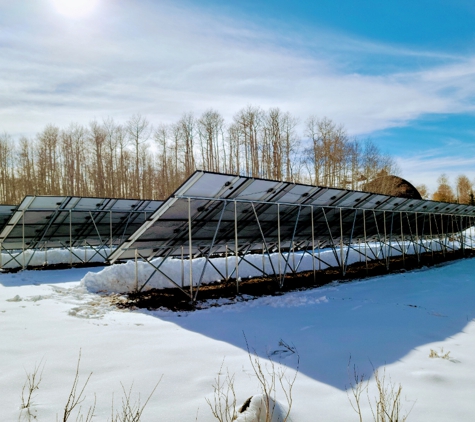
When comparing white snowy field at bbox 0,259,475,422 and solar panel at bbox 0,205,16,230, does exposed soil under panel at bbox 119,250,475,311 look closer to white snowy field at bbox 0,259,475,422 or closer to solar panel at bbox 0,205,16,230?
white snowy field at bbox 0,259,475,422

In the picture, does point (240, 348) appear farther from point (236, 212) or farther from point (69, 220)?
point (69, 220)

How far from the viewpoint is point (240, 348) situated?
17.4 ft

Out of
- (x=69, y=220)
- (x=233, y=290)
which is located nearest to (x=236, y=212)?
(x=233, y=290)

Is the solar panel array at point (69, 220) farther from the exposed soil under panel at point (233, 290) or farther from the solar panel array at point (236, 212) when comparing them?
the exposed soil under panel at point (233, 290)

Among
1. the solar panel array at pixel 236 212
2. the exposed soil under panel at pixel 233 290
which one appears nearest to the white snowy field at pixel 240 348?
the exposed soil under panel at pixel 233 290

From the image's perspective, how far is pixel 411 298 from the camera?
9023 mm

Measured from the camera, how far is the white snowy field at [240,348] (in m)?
3.62

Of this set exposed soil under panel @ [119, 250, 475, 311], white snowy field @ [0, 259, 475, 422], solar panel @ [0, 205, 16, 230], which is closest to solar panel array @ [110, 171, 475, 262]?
exposed soil under panel @ [119, 250, 475, 311]

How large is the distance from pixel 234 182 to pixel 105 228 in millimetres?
12118

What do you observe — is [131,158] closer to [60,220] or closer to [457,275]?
[60,220]

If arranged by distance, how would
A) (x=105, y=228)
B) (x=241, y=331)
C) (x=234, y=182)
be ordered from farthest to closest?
(x=105, y=228) → (x=234, y=182) → (x=241, y=331)

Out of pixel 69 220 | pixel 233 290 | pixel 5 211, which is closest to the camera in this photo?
pixel 233 290

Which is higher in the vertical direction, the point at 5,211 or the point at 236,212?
the point at 5,211

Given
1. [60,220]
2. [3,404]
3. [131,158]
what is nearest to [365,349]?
[3,404]
